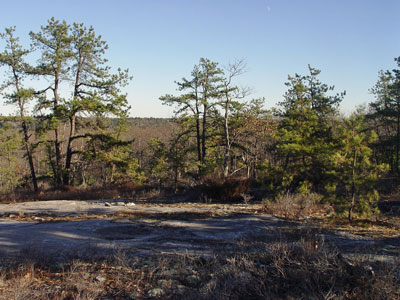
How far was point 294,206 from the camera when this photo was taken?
940cm

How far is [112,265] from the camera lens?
4711 mm

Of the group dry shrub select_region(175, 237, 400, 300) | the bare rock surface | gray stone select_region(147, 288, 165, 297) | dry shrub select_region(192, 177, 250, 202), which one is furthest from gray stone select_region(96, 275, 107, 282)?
dry shrub select_region(192, 177, 250, 202)

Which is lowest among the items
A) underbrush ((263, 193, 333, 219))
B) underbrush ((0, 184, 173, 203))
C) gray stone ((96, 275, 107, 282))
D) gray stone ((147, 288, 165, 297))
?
underbrush ((0, 184, 173, 203))

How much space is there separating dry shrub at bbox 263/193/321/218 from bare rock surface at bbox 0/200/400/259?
0.81 metres

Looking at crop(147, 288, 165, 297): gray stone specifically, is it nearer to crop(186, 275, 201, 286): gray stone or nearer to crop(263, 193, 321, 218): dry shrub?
crop(186, 275, 201, 286): gray stone

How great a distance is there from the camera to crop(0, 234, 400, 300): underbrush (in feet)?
11.7

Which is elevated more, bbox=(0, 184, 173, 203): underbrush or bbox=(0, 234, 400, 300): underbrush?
bbox=(0, 234, 400, 300): underbrush

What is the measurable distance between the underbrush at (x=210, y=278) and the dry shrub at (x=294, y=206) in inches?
172

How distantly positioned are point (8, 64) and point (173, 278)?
2531 cm

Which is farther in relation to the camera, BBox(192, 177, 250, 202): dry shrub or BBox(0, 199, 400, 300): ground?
BBox(192, 177, 250, 202): dry shrub

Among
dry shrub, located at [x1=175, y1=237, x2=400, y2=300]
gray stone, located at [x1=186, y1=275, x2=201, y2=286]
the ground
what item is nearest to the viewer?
dry shrub, located at [x1=175, y1=237, x2=400, y2=300]

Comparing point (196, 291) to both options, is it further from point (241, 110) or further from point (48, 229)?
point (241, 110)

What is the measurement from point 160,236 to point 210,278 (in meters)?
2.56

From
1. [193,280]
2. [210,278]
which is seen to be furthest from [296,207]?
[193,280]
